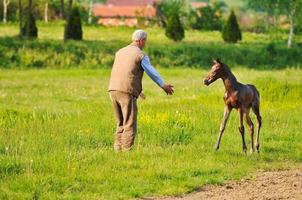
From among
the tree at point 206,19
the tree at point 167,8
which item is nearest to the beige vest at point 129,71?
the tree at point 206,19

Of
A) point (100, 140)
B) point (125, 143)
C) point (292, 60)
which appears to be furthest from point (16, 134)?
point (292, 60)

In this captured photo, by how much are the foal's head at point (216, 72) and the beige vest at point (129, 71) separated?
4.08 feet

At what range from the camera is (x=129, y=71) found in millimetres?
13461

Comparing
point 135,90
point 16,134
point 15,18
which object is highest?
point 135,90

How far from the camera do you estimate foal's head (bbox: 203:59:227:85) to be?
13.6 meters

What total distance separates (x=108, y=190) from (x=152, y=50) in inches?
1307

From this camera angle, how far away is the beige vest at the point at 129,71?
44.1 ft

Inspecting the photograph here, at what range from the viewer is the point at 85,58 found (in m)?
41.5

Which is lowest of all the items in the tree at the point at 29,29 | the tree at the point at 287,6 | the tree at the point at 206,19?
the tree at the point at 206,19

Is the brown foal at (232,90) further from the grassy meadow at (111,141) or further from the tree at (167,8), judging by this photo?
the tree at (167,8)

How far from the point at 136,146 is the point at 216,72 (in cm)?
210

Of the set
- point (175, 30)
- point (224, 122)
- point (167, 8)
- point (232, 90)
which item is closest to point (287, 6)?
point (175, 30)

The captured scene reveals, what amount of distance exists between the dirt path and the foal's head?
7.04 feet

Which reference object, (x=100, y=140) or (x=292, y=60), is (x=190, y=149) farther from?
(x=292, y=60)
